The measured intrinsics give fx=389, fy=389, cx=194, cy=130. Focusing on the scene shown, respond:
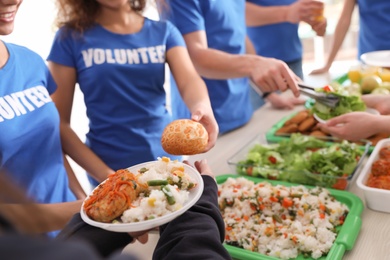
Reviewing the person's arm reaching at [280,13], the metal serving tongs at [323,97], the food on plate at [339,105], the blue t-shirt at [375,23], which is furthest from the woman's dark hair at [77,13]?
the blue t-shirt at [375,23]

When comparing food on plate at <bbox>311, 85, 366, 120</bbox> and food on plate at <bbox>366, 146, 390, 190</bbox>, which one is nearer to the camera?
food on plate at <bbox>366, 146, 390, 190</bbox>

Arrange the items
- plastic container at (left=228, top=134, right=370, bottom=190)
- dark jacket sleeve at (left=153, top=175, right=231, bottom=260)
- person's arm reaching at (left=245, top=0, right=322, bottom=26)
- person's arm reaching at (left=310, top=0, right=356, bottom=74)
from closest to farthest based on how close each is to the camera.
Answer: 1. dark jacket sleeve at (left=153, top=175, right=231, bottom=260)
2. plastic container at (left=228, top=134, right=370, bottom=190)
3. person's arm reaching at (left=245, top=0, right=322, bottom=26)
4. person's arm reaching at (left=310, top=0, right=356, bottom=74)

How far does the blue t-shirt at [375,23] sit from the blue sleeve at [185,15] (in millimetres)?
1458

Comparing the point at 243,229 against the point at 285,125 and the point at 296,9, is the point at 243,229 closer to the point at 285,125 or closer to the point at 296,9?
the point at 285,125

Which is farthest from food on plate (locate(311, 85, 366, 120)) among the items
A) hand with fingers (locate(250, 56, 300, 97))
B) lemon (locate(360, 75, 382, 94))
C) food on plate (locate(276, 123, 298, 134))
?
lemon (locate(360, 75, 382, 94))

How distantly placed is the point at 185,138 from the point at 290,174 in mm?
521

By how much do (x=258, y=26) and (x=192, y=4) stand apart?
96 cm

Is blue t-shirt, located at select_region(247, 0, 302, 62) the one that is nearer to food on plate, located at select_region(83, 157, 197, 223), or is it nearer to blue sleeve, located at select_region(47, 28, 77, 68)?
blue sleeve, located at select_region(47, 28, 77, 68)

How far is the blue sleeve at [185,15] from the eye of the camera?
1.97m

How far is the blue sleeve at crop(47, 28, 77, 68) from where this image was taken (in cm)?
160

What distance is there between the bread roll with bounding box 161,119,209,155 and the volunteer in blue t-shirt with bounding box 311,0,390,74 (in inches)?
77.8

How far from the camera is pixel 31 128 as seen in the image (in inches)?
50.7

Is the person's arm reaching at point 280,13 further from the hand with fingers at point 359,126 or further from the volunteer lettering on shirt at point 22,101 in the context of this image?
the volunteer lettering on shirt at point 22,101

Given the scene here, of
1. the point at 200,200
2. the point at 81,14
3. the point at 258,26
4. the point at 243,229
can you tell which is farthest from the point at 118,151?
the point at 258,26
